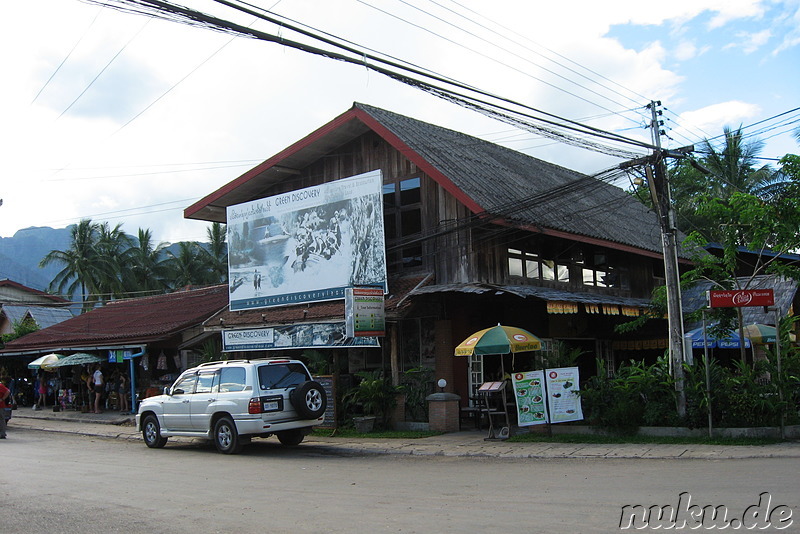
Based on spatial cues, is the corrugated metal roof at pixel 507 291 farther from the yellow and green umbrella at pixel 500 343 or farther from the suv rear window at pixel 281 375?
the suv rear window at pixel 281 375

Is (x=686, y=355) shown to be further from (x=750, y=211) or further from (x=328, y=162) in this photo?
(x=328, y=162)

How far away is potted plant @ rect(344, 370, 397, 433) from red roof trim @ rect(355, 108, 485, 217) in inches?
189

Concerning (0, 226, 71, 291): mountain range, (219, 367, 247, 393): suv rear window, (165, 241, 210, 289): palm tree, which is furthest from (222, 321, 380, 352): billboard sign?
(0, 226, 71, 291): mountain range

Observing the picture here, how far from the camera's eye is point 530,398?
49.4 feet

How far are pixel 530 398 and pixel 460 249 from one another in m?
4.76

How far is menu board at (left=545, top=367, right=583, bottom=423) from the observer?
1478 cm

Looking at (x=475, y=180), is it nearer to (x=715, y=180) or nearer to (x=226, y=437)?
(x=226, y=437)

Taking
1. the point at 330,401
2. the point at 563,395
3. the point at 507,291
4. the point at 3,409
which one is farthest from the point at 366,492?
the point at 3,409

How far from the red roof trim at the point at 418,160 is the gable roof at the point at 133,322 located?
984cm

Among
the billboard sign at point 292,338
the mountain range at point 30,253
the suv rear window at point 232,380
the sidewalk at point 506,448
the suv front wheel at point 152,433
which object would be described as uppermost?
the mountain range at point 30,253

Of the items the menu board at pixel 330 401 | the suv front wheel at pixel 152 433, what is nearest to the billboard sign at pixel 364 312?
the menu board at pixel 330 401

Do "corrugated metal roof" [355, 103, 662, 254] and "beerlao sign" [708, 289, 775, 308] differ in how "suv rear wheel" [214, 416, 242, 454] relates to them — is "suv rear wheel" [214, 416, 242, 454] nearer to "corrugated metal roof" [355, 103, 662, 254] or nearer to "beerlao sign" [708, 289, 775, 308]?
"corrugated metal roof" [355, 103, 662, 254]

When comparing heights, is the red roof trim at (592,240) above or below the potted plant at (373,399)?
above

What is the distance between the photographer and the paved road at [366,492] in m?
7.79
